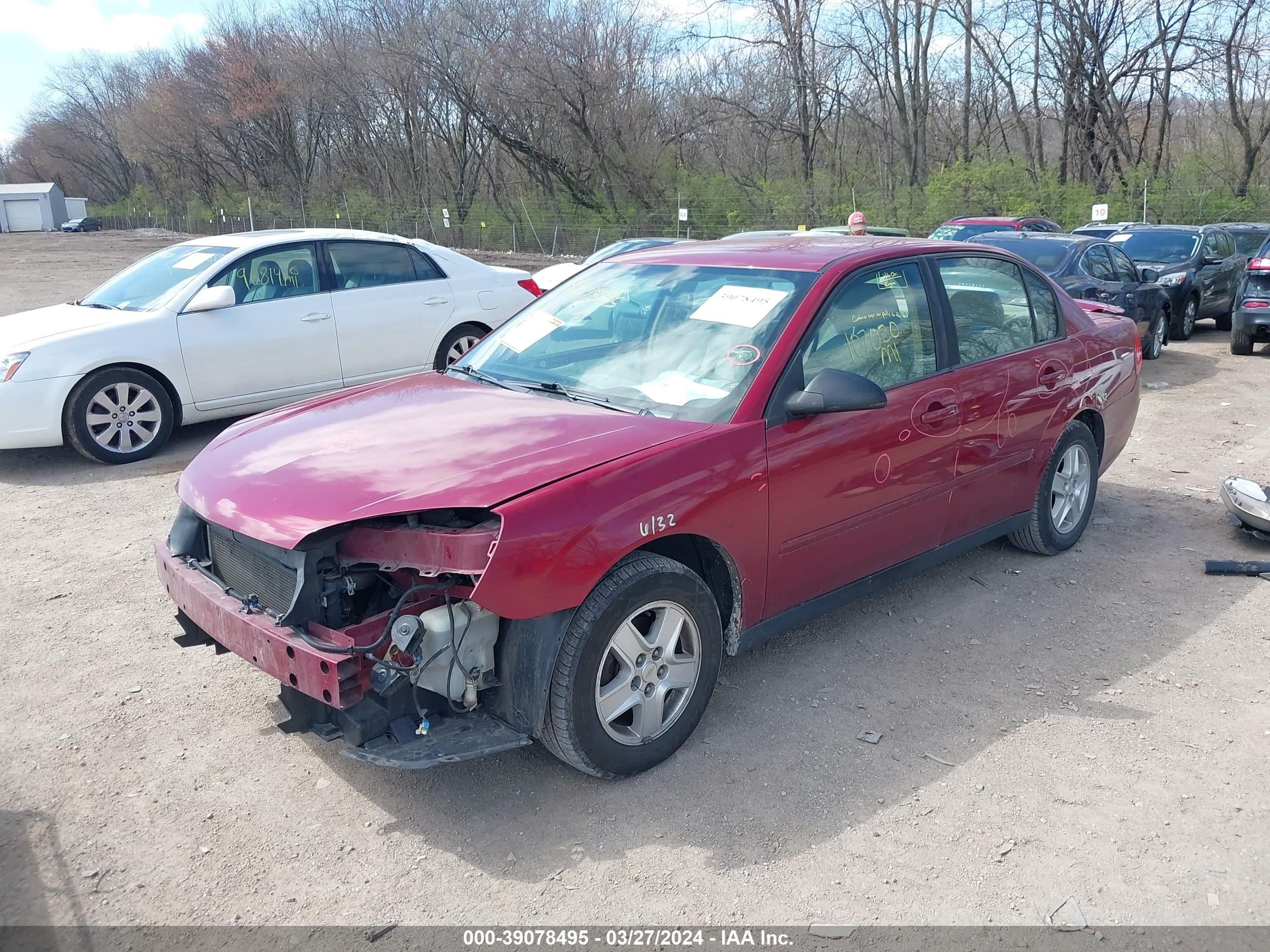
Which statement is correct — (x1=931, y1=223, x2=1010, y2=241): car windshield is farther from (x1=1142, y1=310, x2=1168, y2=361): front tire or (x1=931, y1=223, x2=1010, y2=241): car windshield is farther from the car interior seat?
the car interior seat

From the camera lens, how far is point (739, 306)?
407 centimetres

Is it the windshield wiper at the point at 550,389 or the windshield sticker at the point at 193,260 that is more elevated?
the windshield sticker at the point at 193,260

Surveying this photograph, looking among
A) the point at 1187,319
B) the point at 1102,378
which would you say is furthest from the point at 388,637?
the point at 1187,319

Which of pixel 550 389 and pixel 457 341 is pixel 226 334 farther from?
pixel 550 389

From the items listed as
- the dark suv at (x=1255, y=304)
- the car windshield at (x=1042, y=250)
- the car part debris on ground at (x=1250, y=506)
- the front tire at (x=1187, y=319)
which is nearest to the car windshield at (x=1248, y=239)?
the front tire at (x=1187, y=319)

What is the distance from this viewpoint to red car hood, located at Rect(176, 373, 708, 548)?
310cm

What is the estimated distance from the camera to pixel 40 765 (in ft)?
11.8

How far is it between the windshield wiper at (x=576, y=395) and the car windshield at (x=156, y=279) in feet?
16.5

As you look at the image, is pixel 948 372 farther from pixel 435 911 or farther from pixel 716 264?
pixel 435 911

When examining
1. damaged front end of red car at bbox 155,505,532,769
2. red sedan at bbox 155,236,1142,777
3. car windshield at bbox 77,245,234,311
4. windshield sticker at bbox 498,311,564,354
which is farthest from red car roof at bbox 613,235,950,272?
car windshield at bbox 77,245,234,311

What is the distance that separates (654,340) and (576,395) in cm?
43

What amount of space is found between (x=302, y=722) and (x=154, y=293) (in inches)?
240

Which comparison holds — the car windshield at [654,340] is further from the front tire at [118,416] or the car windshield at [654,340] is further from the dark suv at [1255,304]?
the dark suv at [1255,304]

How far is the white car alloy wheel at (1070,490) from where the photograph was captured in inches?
215
